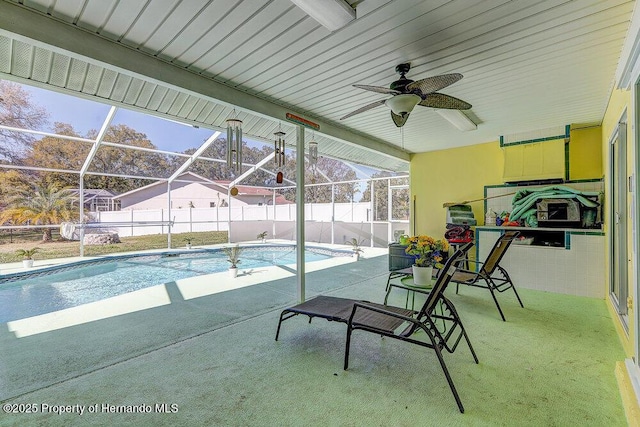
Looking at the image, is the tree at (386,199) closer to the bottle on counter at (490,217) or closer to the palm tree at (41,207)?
the bottle on counter at (490,217)

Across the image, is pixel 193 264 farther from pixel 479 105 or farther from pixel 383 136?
pixel 479 105

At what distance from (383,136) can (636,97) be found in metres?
3.69

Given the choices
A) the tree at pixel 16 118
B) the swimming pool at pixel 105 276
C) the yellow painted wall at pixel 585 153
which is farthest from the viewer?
the tree at pixel 16 118

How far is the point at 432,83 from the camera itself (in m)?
2.39

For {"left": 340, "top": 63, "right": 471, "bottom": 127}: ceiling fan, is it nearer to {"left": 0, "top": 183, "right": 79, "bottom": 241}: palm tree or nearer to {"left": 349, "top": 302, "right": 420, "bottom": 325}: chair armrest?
{"left": 349, "top": 302, "right": 420, "bottom": 325}: chair armrest

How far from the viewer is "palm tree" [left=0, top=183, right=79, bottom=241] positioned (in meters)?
8.14

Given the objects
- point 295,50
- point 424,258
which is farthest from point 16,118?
point 424,258

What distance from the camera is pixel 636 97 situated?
2025mm

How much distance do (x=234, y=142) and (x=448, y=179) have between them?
4646 mm

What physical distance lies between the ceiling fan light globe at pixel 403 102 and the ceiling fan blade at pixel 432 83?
0.23 feet

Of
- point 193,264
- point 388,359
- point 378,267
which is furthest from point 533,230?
point 193,264

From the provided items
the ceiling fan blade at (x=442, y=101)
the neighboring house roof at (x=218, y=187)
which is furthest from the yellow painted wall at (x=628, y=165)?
the neighboring house roof at (x=218, y=187)

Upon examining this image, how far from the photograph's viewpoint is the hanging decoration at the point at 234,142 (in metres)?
3.85

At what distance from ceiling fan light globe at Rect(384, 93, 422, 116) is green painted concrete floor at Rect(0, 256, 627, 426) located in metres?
2.21
